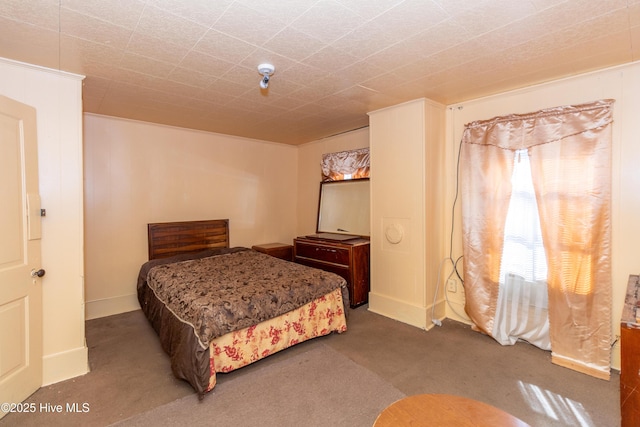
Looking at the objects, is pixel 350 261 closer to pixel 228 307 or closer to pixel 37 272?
pixel 228 307

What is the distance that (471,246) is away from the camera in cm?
315

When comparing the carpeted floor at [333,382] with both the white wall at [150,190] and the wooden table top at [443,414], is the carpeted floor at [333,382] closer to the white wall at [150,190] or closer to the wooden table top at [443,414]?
the wooden table top at [443,414]

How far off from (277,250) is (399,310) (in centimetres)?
209

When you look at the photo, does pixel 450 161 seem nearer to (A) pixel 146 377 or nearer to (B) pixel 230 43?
(B) pixel 230 43

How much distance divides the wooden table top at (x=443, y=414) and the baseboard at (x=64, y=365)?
2417mm

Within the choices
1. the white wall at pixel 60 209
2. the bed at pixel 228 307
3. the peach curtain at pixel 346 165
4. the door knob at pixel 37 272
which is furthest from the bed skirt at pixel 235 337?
the peach curtain at pixel 346 165

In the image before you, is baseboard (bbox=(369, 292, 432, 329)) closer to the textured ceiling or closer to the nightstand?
the nightstand

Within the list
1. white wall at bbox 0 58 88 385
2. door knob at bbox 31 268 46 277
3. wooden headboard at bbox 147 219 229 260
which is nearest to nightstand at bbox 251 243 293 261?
wooden headboard at bbox 147 219 229 260

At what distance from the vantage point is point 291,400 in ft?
6.89

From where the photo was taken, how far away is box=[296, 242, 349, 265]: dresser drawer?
12.7 feet

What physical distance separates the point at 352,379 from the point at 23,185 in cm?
273

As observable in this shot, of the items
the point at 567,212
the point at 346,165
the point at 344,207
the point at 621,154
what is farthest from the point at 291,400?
the point at 346,165

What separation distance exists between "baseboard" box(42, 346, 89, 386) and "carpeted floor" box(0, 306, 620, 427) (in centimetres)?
7

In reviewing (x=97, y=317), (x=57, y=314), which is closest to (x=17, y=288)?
(x=57, y=314)
